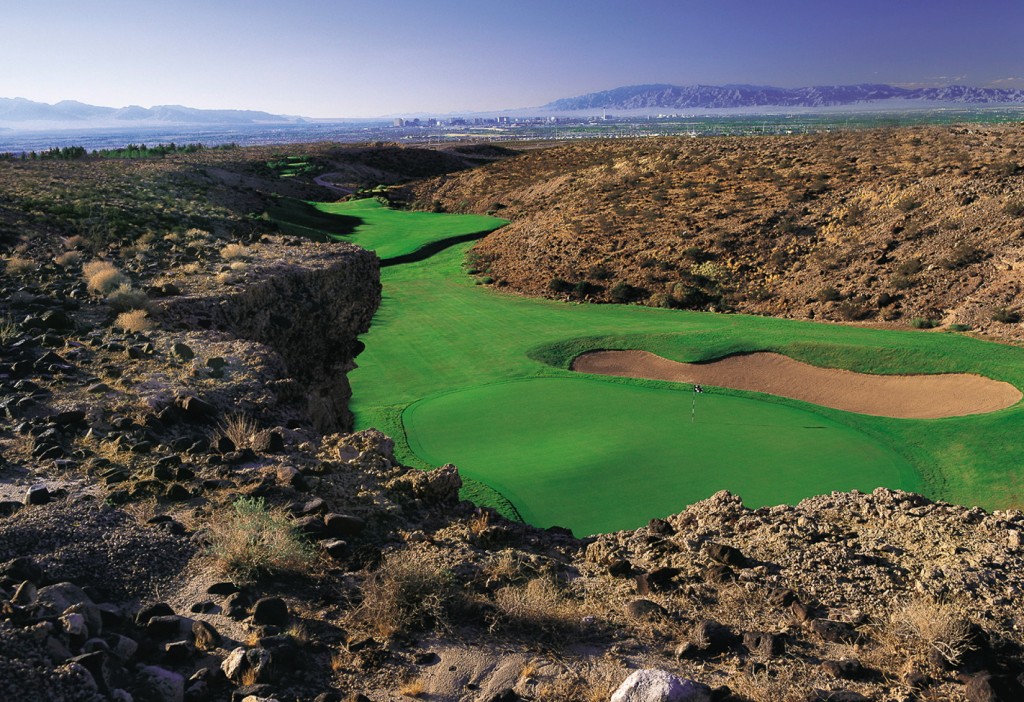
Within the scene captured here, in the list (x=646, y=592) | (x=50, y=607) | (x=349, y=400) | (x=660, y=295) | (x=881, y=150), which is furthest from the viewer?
(x=881, y=150)

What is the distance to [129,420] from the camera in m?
8.28

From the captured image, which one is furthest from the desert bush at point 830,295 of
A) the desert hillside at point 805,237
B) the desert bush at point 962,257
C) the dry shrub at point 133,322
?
the dry shrub at point 133,322

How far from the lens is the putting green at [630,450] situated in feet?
39.8

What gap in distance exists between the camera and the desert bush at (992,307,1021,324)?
2308 cm

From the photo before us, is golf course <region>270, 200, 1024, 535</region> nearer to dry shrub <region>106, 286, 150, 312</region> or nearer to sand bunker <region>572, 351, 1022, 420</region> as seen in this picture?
sand bunker <region>572, 351, 1022, 420</region>

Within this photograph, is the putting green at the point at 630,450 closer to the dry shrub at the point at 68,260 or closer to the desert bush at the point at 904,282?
the dry shrub at the point at 68,260

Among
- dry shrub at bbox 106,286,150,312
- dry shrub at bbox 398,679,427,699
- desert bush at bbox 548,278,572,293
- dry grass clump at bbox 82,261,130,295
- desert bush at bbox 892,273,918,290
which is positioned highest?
dry grass clump at bbox 82,261,130,295

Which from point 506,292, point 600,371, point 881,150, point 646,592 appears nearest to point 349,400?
point 600,371

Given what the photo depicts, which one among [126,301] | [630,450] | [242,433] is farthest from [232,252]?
[630,450]

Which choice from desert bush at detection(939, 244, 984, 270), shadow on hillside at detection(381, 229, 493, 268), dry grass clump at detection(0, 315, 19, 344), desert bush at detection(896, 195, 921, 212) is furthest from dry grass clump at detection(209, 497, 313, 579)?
shadow on hillside at detection(381, 229, 493, 268)

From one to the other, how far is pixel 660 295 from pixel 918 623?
87.0ft

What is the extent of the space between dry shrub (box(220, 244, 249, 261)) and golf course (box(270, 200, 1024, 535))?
4571 mm

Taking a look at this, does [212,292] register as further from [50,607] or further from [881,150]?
[881,150]

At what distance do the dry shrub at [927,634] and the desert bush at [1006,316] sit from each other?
2168 cm
